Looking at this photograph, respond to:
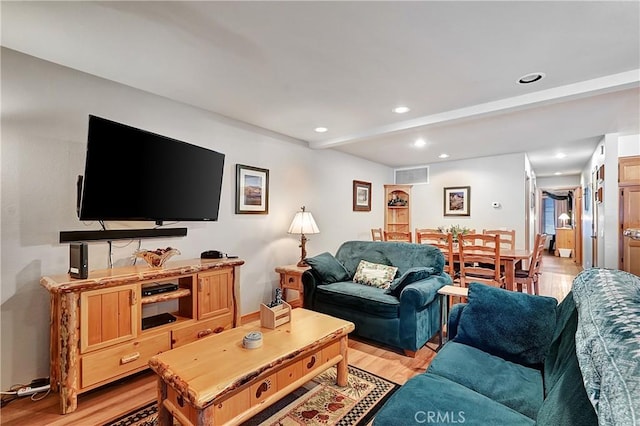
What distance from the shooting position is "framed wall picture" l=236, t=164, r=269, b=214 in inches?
146

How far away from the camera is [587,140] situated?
15.4 feet

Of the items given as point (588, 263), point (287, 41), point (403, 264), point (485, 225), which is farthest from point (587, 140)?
point (287, 41)

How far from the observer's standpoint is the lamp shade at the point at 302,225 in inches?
160

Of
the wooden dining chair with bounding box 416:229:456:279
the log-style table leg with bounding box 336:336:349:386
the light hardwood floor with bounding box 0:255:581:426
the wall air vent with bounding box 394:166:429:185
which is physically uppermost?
the wall air vent with bounding box 394:166:429:185

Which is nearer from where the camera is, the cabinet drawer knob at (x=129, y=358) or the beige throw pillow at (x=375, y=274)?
the cabinet drawer knob at (x=129, y=358)

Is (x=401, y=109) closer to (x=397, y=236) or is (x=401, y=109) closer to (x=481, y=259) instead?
(x=481, y=259)

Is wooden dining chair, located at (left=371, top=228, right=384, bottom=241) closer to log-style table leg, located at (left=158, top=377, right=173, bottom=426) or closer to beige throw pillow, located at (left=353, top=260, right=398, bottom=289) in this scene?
beige throw pillow, located at (left=353, top=260, right=398, bottom=289)

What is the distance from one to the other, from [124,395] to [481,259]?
12.3ft

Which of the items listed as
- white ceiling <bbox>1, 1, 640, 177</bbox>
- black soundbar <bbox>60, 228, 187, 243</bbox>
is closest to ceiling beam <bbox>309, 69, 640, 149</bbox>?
white ceiling <bbox>1, 1, 640, 177</bbox>

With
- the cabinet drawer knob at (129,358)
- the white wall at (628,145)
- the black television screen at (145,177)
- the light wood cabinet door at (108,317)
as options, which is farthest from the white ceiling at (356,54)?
the cabinet drawer knob at (129,358)

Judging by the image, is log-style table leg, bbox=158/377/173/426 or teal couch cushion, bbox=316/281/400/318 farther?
teal couch cushion, bbox=316/281/400/318

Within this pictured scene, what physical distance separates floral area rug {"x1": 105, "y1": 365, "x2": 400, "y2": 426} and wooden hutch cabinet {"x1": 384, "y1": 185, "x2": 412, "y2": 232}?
463cm

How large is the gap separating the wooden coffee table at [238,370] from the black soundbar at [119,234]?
131 cm

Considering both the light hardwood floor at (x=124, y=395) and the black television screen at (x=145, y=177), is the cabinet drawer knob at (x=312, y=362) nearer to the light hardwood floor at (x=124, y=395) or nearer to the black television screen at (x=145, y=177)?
the light hardwood floor at (x=124, y=395)
